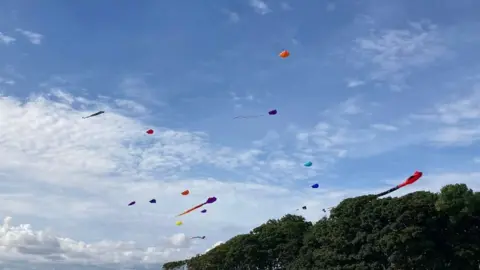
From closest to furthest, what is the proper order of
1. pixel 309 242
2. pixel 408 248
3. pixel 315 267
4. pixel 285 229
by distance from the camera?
pixel 408 248
pixel 315 267
pixel 309 242
pixel 285 229

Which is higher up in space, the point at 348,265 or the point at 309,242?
the point at 309,242

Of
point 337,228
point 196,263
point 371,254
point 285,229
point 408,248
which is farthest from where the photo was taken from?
point 196,263

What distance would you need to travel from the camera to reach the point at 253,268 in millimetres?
84625

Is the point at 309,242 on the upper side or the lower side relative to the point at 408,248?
upper

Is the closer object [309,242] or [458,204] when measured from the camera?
[458,204]

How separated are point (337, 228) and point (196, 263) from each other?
52.3 meters

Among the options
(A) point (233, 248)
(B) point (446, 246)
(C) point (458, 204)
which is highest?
(A) point (233, 248)

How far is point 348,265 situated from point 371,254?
11.3ft

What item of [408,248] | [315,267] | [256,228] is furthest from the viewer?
[256,228]

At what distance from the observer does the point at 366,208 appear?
191 ft

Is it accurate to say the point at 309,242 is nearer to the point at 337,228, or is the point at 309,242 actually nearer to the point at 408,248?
the point at 337,228

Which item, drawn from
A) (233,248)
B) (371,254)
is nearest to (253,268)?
(233,248)

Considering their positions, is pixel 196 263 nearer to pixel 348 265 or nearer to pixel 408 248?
pixel 348 265

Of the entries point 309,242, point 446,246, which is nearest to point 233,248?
point 309,242
